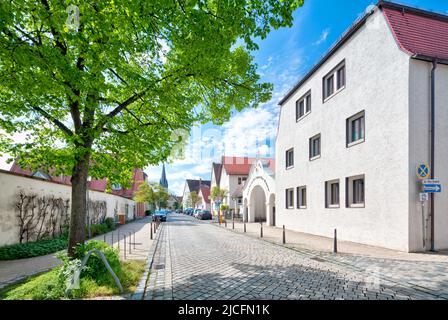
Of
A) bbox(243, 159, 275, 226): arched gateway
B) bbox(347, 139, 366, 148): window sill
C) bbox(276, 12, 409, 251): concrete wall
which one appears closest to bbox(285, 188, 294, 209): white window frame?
bbox(276, 12, 409, 251): concrete wall

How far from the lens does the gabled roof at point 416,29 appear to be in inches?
409

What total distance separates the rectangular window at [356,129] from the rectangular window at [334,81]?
189 cm

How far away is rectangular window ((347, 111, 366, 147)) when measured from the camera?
1243 centimetres

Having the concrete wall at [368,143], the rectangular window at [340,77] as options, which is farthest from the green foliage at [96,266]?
the rectangular window at [340,77]

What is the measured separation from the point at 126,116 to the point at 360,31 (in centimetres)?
1149

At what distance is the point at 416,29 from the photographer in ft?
37.3

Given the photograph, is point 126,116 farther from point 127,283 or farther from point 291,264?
point 291,264

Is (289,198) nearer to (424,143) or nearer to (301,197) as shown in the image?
(301,197)

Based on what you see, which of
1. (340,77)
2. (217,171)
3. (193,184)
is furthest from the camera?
(193,184)

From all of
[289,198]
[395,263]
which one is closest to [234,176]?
[289,198]

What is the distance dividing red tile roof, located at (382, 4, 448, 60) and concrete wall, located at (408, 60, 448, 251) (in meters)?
0.80

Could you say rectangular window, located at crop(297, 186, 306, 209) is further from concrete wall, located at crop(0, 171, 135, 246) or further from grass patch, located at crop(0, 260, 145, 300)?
concrete wall, located at crop(0, 171, 135, 246)

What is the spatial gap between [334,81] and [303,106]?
12.6ft

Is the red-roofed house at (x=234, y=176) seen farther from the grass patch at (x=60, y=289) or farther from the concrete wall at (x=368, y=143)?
the grass patch at (x=60, y=289)
